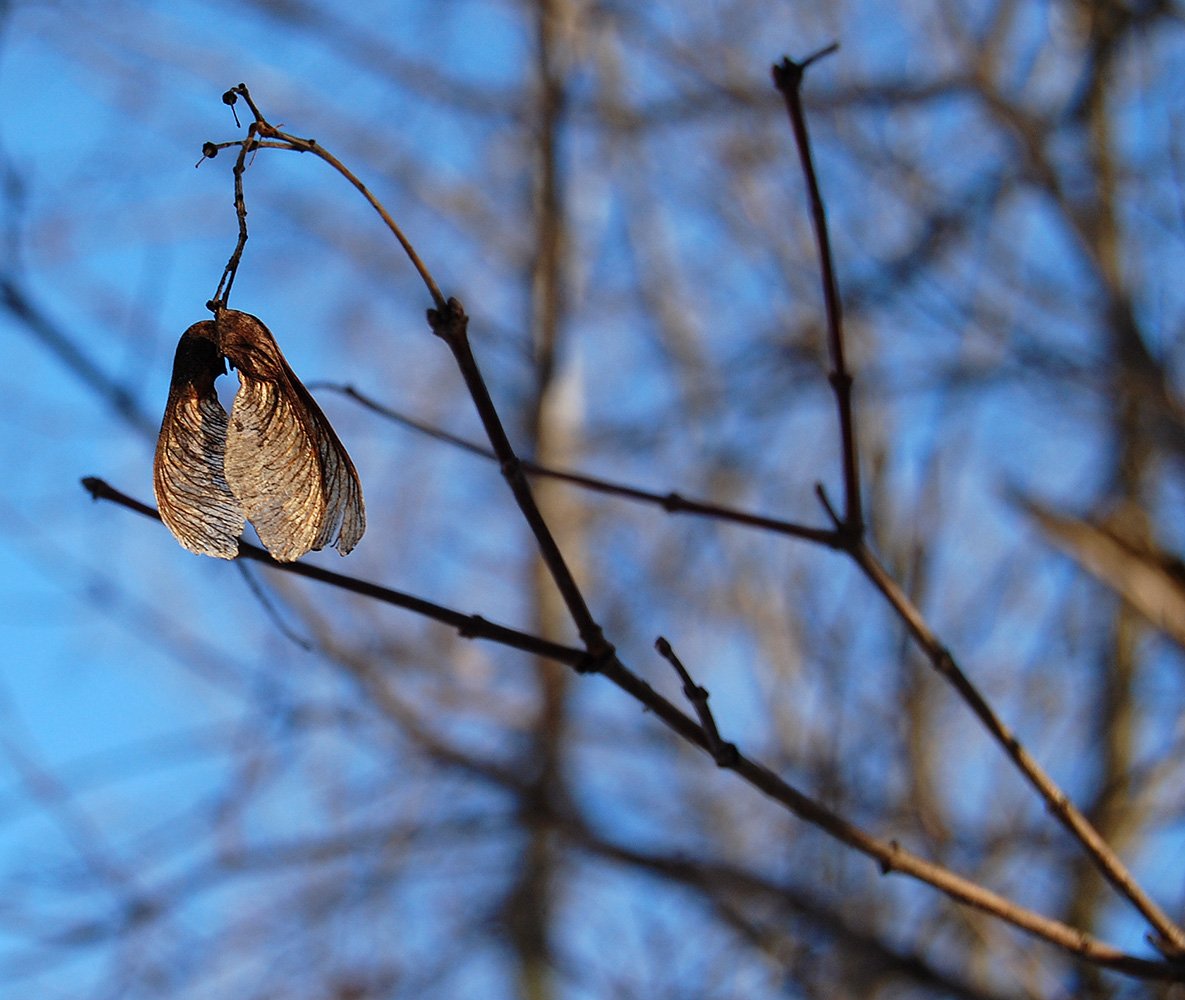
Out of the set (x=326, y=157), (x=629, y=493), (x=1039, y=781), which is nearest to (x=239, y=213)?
(x=326, y=157)

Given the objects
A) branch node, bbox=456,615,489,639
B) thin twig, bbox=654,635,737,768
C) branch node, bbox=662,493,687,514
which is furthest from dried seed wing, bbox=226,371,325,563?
branch node, bbox=662,493,687,514

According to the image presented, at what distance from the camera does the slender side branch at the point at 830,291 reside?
0.91 meters

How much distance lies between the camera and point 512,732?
382 centimetres

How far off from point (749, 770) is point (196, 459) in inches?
22.1

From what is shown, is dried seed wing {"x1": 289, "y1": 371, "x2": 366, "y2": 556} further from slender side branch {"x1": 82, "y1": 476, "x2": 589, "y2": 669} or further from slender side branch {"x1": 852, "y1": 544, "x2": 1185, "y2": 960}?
slender side branch {"x1": 852, "y1": 544, "x2": 1185, "y2": 960}

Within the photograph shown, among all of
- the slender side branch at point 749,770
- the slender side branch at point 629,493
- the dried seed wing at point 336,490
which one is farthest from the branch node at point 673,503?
the dried seed wing at point 336,490

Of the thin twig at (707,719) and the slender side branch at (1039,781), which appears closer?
the thin twig at (707,719)

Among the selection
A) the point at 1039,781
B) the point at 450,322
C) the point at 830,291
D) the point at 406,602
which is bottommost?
the point at 406,602

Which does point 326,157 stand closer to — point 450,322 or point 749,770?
point 450,322

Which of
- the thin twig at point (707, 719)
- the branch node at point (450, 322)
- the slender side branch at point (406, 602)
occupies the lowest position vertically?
the slender side branch at point (406, 602)

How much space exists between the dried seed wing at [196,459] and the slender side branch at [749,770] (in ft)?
0.07

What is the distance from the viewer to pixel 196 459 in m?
0.91

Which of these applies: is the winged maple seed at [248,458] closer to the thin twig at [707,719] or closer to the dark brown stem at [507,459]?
the dark brown stem at [507,459]

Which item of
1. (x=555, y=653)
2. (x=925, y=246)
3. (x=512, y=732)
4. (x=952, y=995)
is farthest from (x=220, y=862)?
(x=925, y=246)
